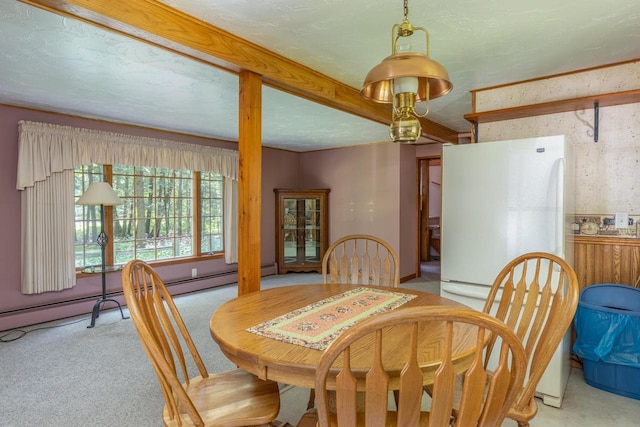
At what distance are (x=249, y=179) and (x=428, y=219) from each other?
18.7 feet

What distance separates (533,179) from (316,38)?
A: 5.34 feet

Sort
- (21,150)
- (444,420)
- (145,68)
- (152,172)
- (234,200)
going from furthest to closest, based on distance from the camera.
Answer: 1. (234,200)
2. (152,172)
3. (21,150)
4. (145,68)
5. (444,420)

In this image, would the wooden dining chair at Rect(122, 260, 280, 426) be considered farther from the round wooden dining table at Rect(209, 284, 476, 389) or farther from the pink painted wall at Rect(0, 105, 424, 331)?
the pink painted wall at Rect(0, 105, 424, 331)

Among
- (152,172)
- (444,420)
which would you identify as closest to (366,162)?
(152,172)

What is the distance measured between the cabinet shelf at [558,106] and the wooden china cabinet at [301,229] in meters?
3.56

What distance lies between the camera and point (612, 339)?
2299mm

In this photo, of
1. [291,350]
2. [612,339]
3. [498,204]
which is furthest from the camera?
[498,204]

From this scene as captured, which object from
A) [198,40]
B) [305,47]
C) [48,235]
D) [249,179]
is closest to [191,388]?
[249,179]

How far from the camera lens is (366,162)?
602 centimetres

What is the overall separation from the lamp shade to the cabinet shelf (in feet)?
12.0

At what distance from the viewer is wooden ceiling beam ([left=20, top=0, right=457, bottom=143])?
1654mm

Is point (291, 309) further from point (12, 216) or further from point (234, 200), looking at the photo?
point (234, 200)

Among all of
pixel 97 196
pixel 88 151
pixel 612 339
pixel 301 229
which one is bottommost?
pixel 612 339

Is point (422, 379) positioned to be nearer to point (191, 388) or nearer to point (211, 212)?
point (191, 388)
